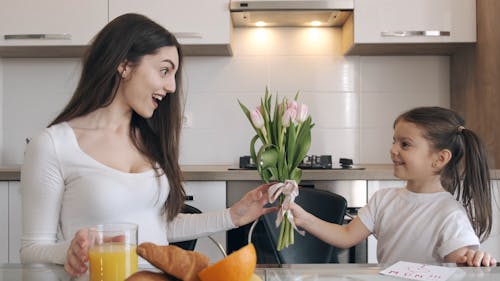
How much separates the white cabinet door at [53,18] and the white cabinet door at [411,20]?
4.31ft

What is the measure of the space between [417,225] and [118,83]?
3.05 feet

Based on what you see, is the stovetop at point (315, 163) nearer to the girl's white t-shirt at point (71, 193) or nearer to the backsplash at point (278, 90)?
the backsplash at point (278, 90)

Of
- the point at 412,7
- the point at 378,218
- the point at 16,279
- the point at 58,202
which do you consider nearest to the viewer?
the point at 16,279

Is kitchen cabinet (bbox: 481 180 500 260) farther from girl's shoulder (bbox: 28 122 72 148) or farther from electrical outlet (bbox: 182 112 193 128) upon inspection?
girl's shoulder (bbox: 28 122 72 148)

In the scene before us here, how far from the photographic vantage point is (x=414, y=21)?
251 centimetres

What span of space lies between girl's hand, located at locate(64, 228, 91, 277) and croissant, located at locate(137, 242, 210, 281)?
173 mm

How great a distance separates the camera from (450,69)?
287 centimetres

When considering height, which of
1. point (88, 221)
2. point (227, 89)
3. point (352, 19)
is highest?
point (352, 19)

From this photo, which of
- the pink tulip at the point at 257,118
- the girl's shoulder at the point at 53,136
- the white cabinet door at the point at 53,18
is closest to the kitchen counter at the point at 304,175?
Result: the white cabinet door at the point at 53,18

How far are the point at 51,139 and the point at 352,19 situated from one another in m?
1.76

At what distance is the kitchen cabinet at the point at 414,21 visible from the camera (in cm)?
251

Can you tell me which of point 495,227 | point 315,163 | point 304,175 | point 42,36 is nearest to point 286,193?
point 304,175

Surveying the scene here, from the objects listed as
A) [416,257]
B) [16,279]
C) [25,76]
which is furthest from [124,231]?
[25,76]

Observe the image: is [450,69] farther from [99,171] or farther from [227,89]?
[99,171]
